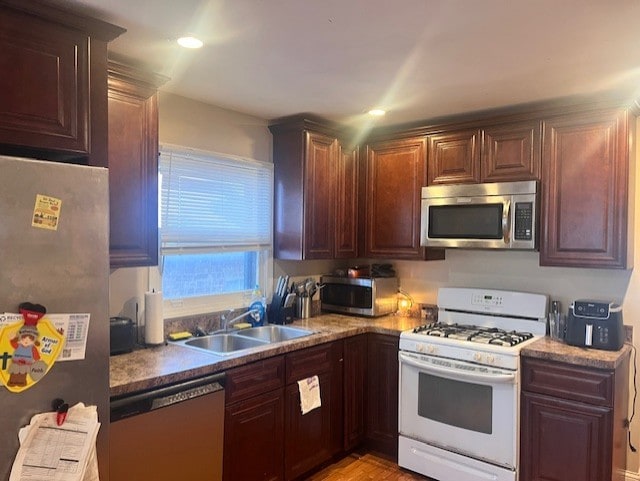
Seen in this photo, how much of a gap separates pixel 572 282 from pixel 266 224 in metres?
2.13

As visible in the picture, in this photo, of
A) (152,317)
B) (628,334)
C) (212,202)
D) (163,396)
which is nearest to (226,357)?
(163,396)

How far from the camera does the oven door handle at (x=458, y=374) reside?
8.87 ft

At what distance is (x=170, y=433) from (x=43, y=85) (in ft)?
5.00

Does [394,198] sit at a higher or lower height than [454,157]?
lower

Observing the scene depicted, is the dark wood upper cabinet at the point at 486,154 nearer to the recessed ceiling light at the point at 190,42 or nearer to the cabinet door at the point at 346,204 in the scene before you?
the cabinet door at the point at 346,204

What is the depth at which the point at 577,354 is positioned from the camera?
Answer: 2.62 meters

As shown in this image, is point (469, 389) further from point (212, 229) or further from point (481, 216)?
point (212, 229)

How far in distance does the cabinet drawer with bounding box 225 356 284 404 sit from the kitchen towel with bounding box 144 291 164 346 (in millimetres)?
512

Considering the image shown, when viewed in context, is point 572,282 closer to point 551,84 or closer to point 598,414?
point 598,414

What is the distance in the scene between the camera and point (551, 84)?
262 centimetres

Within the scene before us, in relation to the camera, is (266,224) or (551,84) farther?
(266,224)

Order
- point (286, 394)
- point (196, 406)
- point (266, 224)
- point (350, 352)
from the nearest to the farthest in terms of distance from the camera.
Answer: point (196, 406)
point (286, 394)
point (350, 352)
point (266, 224)

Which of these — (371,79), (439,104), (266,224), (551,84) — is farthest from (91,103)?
(551,84)

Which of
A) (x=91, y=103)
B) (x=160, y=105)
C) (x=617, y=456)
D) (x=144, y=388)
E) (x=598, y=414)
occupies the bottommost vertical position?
(x=617, y=456)
